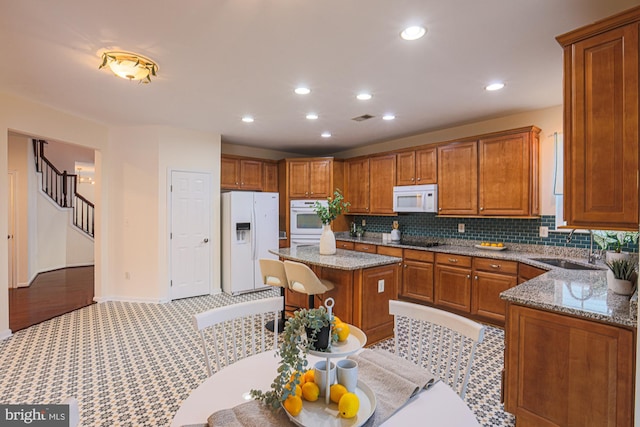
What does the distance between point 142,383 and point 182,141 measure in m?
3.40

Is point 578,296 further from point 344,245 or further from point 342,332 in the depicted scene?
point 344,245

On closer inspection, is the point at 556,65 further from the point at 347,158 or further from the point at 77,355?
the point at 77,355

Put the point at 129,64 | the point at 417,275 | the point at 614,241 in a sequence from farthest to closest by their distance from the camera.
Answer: the point at 417,275 < the point at 129,64 < the point at 614,241

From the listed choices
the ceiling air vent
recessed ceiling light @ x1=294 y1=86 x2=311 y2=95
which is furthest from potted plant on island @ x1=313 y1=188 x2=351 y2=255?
the ceiling air vent

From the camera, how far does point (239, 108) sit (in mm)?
3820

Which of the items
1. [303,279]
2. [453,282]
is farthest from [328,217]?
[453,282]

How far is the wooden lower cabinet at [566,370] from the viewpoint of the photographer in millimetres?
1614

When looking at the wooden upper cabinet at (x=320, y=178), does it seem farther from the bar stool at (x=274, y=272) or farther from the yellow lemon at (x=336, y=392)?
the yellow lemon at (x=336, y=392)

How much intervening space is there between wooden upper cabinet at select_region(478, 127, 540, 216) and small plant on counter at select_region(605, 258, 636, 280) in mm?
A: 1825

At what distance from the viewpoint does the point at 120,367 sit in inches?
109

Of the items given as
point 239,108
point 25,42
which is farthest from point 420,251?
point 25,42

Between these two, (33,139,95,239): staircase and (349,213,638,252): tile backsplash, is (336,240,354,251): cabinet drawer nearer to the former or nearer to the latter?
(349,213,638,252): tile backsplash

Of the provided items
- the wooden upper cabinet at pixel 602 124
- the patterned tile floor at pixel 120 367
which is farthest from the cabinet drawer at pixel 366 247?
the wooden upper cabinet at pixel 602 124

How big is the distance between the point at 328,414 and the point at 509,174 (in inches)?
150
